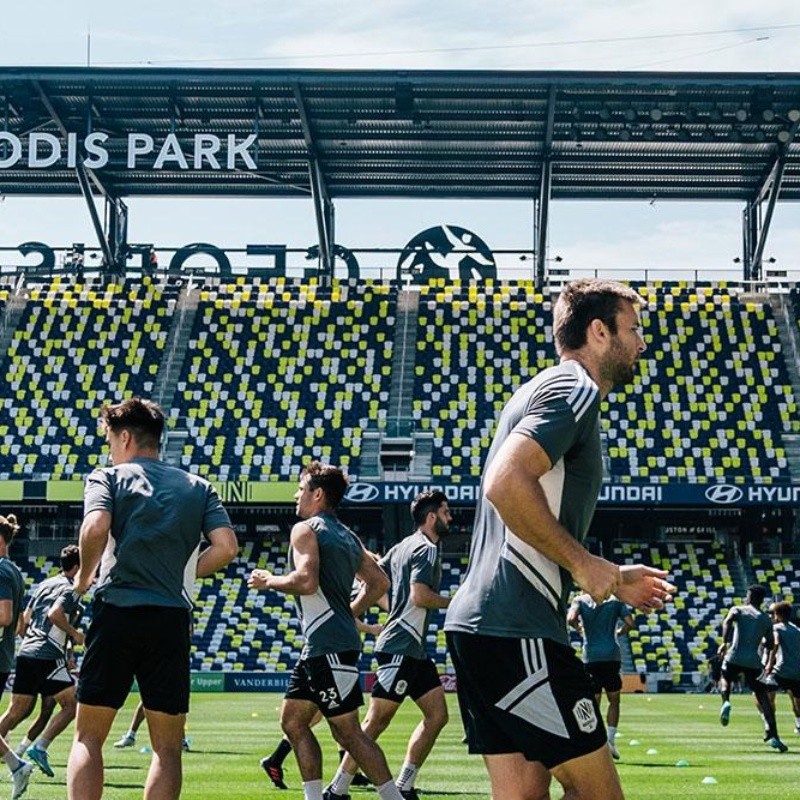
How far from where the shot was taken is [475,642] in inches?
250

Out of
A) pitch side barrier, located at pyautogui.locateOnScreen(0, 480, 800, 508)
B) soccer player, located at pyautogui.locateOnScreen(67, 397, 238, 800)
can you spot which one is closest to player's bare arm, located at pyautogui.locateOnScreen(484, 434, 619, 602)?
soccer player, located at pyautogui.locateOnScreen(67, 397, 238, 800)

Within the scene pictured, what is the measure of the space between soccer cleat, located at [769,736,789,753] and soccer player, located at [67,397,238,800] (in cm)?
1435

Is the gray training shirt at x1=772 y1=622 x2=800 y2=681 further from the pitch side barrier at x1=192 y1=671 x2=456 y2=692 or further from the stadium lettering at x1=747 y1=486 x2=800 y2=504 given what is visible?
the stadium lettering at x1=747 y1=486 x2=800 y2=504

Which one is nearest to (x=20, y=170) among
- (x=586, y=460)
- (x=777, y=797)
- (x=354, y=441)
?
(x=354, y=441)

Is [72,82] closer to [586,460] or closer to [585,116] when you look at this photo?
[585,116]

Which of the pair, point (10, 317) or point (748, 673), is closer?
point (748, 673)

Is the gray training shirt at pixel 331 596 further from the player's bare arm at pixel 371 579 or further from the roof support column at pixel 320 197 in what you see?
the roof support column at pixel 320 197

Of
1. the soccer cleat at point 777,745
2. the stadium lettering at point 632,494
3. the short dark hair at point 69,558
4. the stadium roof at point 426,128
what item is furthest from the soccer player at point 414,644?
the stadium roof at point 426,128

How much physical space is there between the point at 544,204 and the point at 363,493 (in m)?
11.5

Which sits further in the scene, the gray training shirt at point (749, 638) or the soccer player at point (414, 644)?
the gray training shirt at point (749, 638)

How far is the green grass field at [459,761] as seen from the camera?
50.8 feet

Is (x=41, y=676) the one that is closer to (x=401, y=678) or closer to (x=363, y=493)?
(x=401, y=678)

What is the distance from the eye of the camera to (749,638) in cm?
2420

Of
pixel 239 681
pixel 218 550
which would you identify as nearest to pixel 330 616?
pixel 218 550
